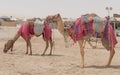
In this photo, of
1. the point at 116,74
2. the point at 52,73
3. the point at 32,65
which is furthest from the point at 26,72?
the point at 116,74

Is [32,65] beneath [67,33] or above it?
beneath

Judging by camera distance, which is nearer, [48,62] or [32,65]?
[32,65]

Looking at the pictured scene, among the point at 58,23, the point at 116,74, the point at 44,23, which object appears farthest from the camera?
the point at 44,23

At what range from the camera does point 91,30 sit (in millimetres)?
13719

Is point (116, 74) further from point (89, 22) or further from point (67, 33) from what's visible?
point (67, 33)

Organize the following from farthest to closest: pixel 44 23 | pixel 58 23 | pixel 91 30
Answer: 1. pixel 44 23
2. pixel 58 23
3. pixel 91 30

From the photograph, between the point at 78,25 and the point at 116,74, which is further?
the point at 78,25

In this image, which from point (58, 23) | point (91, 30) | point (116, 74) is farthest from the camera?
point (58, 23)

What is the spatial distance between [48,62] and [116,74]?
3.76 m

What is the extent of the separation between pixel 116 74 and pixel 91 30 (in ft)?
7.55

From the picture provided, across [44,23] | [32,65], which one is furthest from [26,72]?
[44,23]

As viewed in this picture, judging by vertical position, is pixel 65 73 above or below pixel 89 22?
below

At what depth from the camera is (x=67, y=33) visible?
14812 millimetres

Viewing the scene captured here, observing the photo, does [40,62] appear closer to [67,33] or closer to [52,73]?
[67,33]
